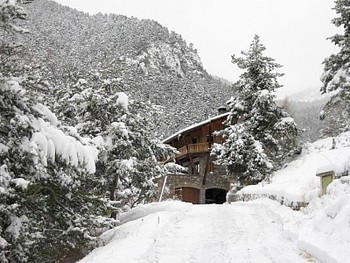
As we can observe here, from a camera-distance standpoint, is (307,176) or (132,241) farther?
(307,176)

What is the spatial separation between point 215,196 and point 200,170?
11.0 ft

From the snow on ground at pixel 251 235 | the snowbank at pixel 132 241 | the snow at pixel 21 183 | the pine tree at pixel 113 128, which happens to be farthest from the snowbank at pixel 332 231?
the pine tree at pixel 113 128

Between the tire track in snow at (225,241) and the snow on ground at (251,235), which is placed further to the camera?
the tire track in snow at (225,241)

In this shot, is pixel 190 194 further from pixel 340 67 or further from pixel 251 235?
pixel 251 235

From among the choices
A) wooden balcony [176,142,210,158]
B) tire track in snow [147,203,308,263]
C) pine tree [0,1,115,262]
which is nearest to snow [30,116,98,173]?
pine tree [0,1,115,262]

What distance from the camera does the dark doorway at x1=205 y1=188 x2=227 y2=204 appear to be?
131 feet

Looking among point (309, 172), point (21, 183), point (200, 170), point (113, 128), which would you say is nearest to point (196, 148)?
point (200, 170)

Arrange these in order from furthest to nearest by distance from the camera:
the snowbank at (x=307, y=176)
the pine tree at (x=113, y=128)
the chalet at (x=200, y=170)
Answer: the chalet at (x=200, y=170) → the pine tree at (x=113, y=128) → the snowbank at (x=307, y=176)

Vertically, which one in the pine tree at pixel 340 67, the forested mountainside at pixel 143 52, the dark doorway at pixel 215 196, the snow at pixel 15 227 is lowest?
the dark doorway at pixel 215 196

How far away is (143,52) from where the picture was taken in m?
81.2

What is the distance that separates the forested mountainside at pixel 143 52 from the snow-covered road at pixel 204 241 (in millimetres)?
41875

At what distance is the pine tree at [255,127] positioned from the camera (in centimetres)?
2397

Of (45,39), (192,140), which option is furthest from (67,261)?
(45,39)

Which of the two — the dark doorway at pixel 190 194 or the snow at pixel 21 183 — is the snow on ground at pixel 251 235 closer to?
the snow at pixel 21 183
